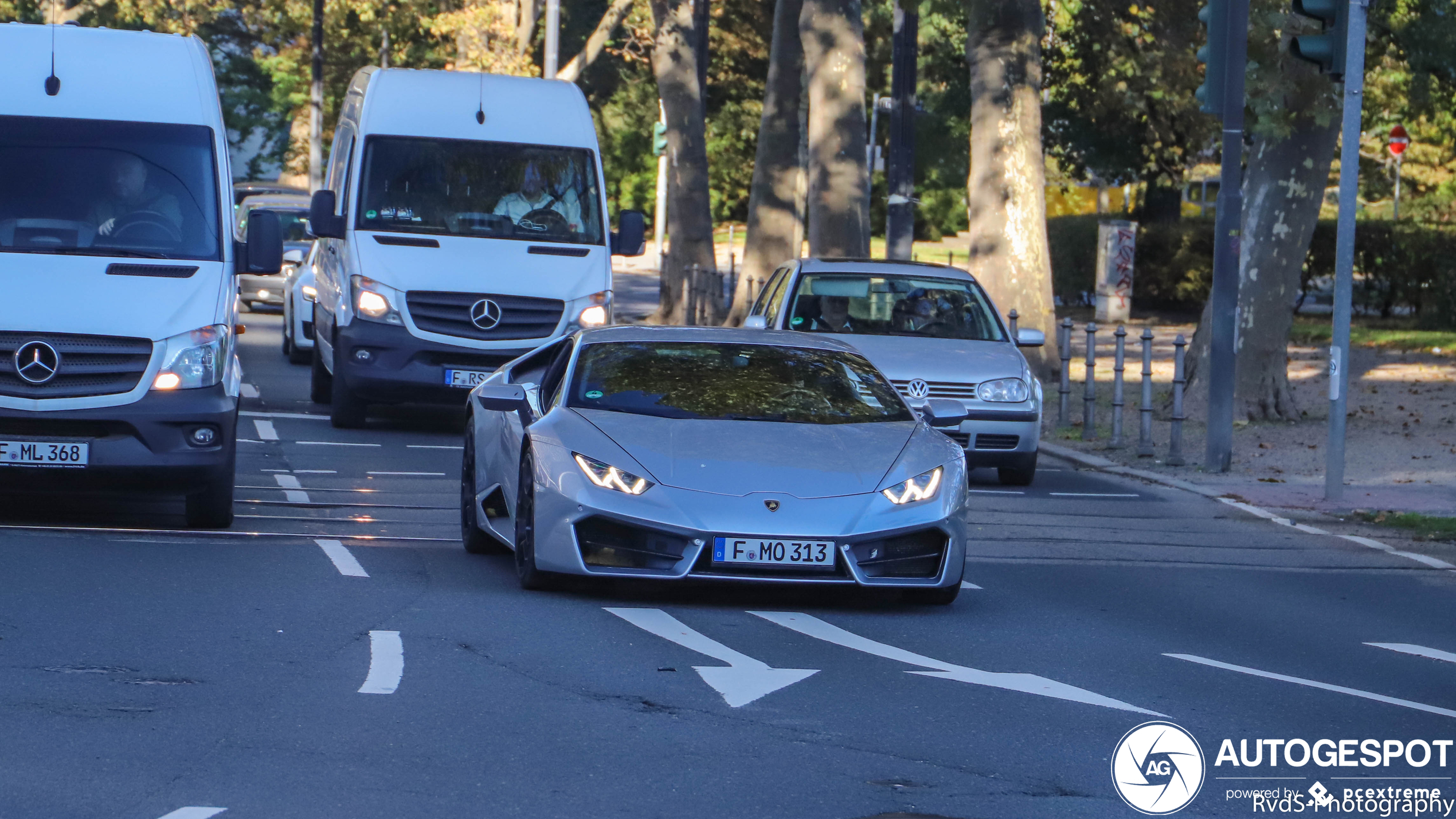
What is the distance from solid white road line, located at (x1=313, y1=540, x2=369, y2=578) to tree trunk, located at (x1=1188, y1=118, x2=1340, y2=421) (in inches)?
414

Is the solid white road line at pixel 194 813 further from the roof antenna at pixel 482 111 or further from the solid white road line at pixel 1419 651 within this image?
the roof antenna at pixel 482 111

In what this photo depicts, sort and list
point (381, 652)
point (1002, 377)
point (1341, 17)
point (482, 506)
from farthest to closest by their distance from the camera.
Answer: point (1002, 377), point (1341, 17), point (482, 506), point (381, 652)

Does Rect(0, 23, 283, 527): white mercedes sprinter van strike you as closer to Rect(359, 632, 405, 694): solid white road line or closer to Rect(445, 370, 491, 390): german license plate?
Rect(359, 632, 405, 694): solid white road line

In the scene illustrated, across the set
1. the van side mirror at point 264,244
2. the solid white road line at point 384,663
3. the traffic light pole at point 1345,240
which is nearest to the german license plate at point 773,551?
the solid white road line at point 384,663

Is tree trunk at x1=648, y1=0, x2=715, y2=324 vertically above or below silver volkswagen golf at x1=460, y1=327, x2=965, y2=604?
above

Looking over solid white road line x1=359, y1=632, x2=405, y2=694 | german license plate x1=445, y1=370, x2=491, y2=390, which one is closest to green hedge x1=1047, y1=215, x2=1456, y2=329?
german license plate x1=445, y1=370, x2=491, y2=390

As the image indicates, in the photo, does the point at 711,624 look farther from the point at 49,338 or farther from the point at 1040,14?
the point at 1040,14

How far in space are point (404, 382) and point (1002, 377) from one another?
4940 mm

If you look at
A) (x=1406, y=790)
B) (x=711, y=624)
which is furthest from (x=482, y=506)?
(x=1406, y=790)

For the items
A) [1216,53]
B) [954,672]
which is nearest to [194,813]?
[954,672]

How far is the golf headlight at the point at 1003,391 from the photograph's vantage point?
591 inches

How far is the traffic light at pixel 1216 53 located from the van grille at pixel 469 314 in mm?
5443

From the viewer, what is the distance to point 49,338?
416 inches

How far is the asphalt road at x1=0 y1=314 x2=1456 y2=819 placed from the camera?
229 inches
